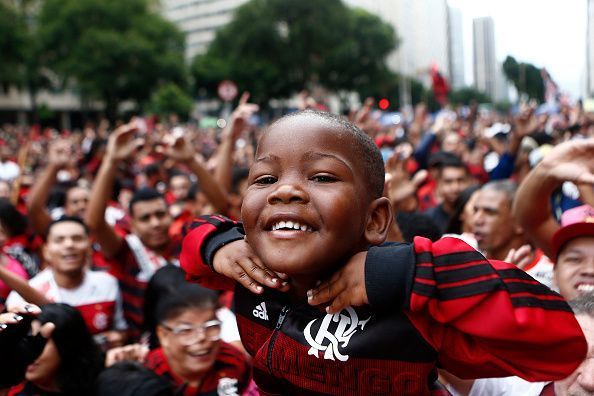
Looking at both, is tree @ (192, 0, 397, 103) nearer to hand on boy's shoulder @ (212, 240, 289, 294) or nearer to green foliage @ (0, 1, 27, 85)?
green foliage @ (0, 1, 27, 85)

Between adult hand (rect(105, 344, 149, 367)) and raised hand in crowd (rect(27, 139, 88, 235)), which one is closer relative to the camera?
adult hand (rect(105, 344, 149, 367))

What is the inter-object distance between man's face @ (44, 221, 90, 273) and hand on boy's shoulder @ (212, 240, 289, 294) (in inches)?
88.5

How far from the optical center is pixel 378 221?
166 centimetres

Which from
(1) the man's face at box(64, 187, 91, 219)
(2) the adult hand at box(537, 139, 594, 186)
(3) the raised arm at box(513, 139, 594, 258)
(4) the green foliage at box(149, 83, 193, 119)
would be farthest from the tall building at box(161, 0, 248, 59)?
(2) the adult hand at box(537, 139, 594, 186)

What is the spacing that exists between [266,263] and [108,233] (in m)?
2.76

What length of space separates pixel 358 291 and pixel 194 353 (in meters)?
1.44

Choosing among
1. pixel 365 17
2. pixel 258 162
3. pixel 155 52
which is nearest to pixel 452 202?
pixel 258 162

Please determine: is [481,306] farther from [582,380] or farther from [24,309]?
[24,309]

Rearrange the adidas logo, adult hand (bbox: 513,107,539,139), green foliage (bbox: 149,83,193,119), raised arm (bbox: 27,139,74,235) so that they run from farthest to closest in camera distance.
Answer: green foliage (bbox: 149,83,193,119), adult hand (bbox: 513,107,539,139), raised arm (bbox: 27,139,74,235), the adidas logo

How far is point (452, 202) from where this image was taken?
17.0ft

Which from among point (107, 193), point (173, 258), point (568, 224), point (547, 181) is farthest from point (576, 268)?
point (107, 193)

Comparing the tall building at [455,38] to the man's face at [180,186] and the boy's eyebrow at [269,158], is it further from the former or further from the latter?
the man's face at [180,186]

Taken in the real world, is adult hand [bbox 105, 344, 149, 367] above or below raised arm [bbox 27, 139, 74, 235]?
below

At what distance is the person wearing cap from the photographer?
2461mm
